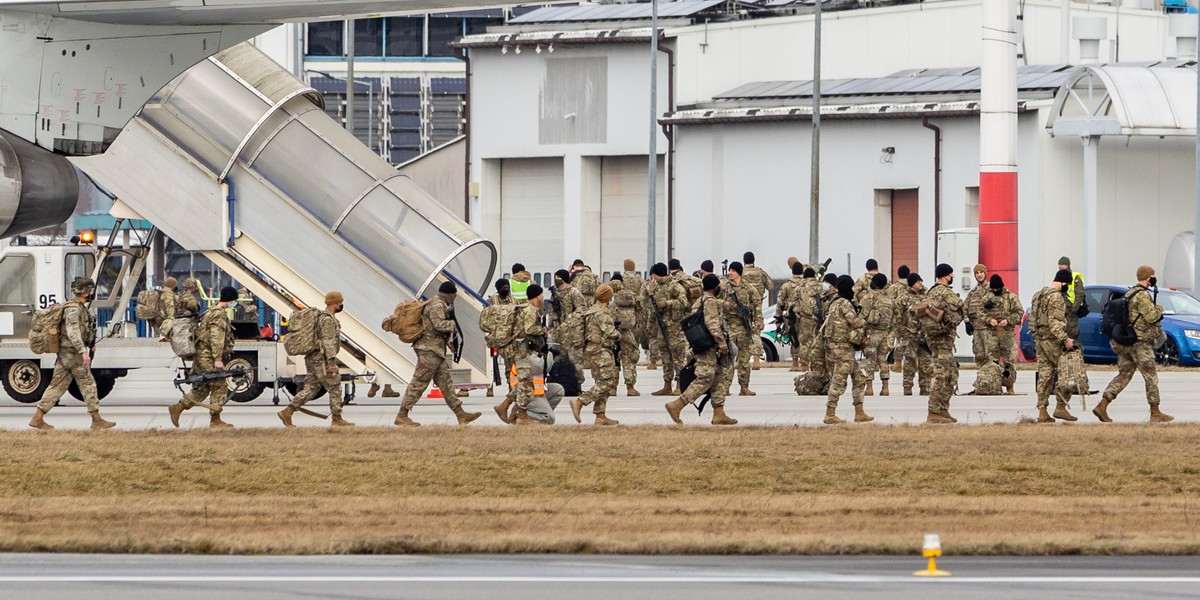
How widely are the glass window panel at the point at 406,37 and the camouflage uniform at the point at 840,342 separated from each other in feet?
163

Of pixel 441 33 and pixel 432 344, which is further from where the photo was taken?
pixel 441 33

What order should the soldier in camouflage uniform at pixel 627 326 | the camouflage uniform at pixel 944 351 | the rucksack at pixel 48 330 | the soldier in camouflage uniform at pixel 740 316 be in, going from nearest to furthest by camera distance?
1. the rucksack at pixel 48 330
2. the camouflage uniform at pixel 944 351
3. the soldier in camouflage uniform at pixel 740 316
4. the soldier in camouflage uniform at pixel 627 326

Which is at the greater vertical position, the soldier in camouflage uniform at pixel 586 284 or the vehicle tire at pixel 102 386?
the soldier in camouflage uniform at pixel 586 284

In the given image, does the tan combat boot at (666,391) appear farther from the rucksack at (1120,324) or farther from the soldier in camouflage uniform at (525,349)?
the rucksack at (1120,324)

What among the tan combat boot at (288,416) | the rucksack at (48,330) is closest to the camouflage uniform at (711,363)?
the tan combat boot at (288,416)

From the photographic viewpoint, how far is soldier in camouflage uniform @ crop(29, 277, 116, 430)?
17.6 meters

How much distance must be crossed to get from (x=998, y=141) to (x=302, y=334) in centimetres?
1834

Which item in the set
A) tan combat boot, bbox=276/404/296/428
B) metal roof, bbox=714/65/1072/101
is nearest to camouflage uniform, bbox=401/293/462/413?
tan combat boot, bbox=276/404/296/428

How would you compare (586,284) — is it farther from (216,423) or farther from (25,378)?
(216,423)

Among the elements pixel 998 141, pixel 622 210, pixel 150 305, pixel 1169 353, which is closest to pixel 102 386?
pixel 150 305

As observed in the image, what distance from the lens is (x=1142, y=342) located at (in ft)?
58.6

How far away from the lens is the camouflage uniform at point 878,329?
21.7m

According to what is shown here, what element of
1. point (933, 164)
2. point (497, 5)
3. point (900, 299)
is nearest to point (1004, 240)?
point (933, 164)

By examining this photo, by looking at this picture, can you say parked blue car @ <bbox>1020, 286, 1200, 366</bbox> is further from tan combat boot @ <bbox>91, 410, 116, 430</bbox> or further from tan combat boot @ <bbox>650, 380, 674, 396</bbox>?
tan combat boot @ <bbox>91, 410, 116, 430</bbox>
